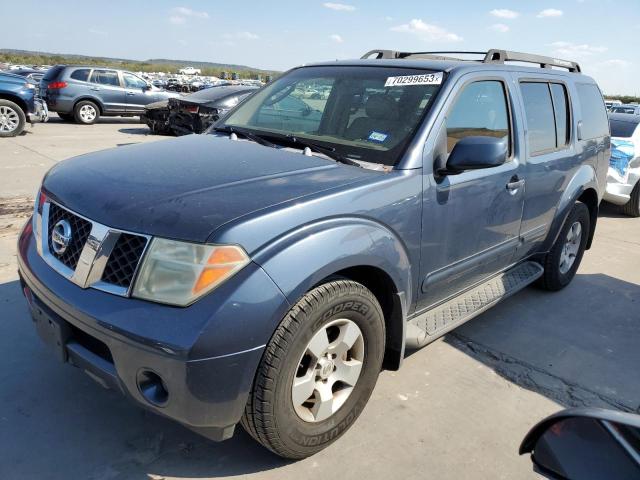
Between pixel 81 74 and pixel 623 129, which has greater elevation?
pixel 81 74

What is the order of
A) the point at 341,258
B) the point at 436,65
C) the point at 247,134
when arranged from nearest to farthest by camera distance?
the point at 341,258 → the point at 436,65 → the point at 247,134

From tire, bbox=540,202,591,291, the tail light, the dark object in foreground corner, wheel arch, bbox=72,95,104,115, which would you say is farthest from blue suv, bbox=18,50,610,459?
wheel arch, bbox=72,95,104,115

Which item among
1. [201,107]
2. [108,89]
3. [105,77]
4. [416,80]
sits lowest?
[201,107]

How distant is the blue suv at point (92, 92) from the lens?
49.0 ft

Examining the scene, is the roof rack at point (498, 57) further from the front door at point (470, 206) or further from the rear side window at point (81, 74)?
the rear side window at point (81, 74)

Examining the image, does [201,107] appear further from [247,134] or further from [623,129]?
[247,134]

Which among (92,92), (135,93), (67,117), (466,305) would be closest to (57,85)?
(92,92)

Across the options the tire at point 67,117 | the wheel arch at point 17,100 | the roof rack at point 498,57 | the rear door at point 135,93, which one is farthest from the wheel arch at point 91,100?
the roof rack at point 498,57

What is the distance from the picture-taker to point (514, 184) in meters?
3.39

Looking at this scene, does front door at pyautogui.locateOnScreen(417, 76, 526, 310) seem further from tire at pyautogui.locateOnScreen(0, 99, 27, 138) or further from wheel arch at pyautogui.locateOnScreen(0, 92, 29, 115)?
wheel arch at pyautogui.locateOnScreen(0, 92, 29, 115)

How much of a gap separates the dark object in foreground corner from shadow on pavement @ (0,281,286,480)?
57.6 inches

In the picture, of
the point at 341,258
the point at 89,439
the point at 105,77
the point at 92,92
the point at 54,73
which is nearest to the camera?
the point at 341,258

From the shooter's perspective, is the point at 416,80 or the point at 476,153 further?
the point at 416,80

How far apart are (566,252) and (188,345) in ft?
12.7
